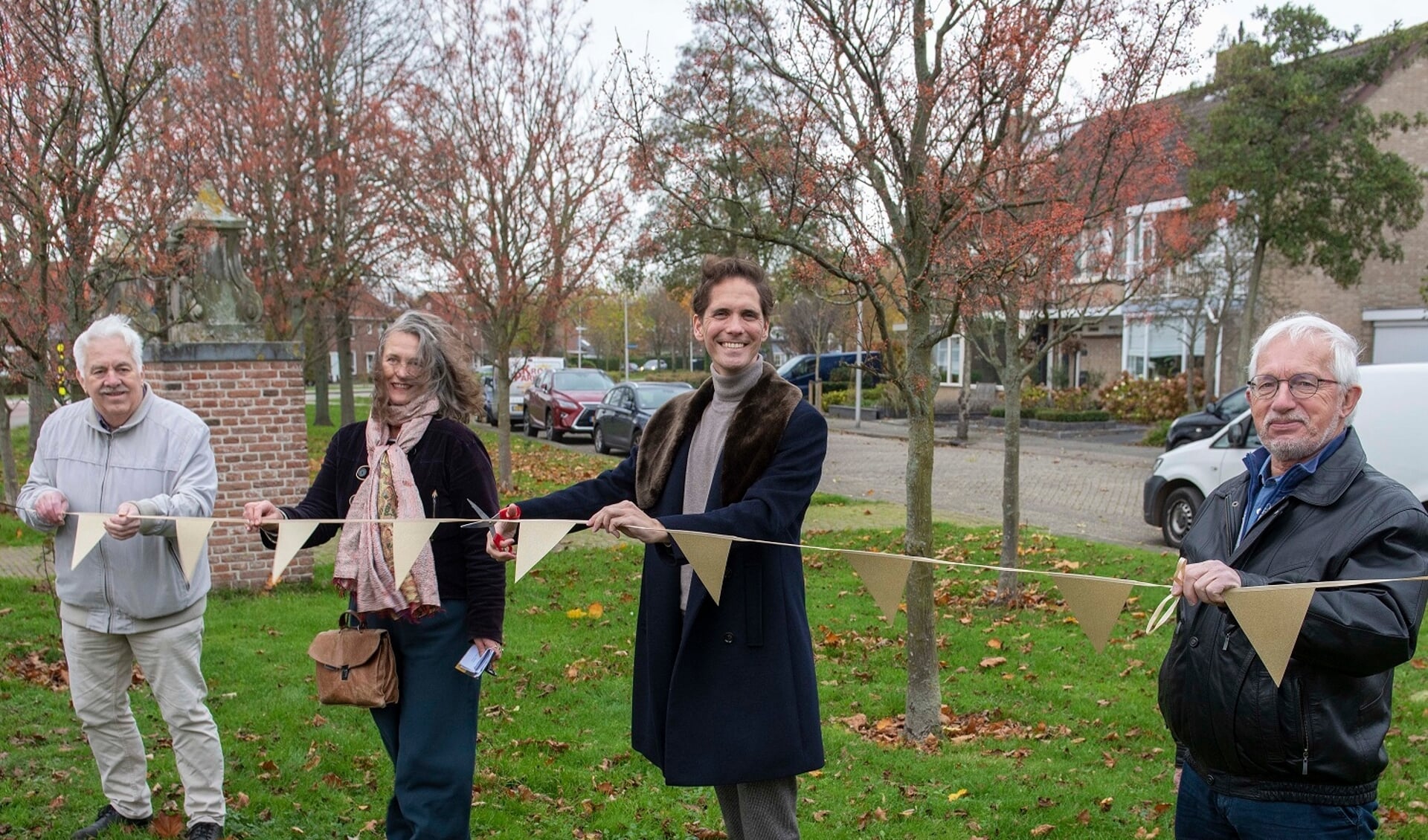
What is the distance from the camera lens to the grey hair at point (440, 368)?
11.6 ft

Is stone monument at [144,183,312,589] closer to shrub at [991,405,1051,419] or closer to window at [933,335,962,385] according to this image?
shrub at [991,405,1051,419]

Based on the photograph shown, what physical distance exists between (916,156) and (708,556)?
377 centimetres

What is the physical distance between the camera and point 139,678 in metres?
6.40

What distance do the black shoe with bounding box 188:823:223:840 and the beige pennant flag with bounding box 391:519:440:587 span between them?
1586mm

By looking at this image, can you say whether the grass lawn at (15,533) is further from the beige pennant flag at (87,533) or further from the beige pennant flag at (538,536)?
the beige pennant flag at (538,536)

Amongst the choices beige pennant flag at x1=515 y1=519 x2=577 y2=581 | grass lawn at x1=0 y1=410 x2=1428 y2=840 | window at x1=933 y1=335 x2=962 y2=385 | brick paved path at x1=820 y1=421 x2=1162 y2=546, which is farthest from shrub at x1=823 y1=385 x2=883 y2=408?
beige pennant flag at x1=515 y1=519 x2=577 y2=581

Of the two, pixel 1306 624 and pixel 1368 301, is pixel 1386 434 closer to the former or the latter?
pixel 1306 624

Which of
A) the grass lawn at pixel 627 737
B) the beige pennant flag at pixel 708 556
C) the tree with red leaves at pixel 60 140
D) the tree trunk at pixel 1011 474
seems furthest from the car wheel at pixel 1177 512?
the tree with red leaves at pixel 60 140

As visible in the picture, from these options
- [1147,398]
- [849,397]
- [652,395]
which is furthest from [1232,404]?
[849,397]

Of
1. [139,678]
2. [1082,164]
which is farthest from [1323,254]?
[139,678]

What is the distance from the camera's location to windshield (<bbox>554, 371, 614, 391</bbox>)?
2516 centimetres

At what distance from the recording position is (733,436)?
9.70ft

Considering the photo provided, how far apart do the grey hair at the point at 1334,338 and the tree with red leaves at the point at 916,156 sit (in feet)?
8.48

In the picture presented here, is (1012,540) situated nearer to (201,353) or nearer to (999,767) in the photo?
(999,767)
